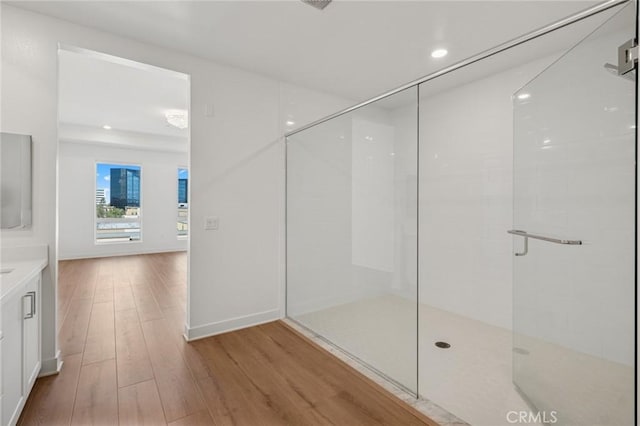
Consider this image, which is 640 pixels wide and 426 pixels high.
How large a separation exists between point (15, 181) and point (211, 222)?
136cm

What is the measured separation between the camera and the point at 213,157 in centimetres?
285

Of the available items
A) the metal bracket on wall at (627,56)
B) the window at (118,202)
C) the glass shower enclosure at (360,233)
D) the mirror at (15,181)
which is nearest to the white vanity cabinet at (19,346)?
the mirror at (15,181)

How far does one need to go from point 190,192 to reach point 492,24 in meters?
2.82

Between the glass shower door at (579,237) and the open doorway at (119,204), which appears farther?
the open doorway at (119,204)

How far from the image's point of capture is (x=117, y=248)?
682 cm

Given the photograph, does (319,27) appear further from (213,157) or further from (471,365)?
(471,365)

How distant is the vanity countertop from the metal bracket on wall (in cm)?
291

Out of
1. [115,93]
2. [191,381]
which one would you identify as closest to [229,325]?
[191,381]

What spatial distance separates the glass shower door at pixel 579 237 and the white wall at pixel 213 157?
7.27ft

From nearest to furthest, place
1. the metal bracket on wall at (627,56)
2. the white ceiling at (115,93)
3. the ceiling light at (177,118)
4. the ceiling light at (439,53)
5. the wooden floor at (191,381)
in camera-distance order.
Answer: the metal bracket on wall at (627,56) < the wooden floor at (191,381) < the ceiling light at (439,53) < the white ceiling at (115,93) < the ceiling light at (177,118)

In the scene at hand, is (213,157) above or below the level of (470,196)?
above

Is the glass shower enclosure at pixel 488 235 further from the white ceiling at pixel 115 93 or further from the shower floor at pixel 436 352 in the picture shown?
the white ceiling at pixel 115 93

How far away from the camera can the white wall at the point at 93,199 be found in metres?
6.30

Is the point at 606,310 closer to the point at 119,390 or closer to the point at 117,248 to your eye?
the point at 119,390
